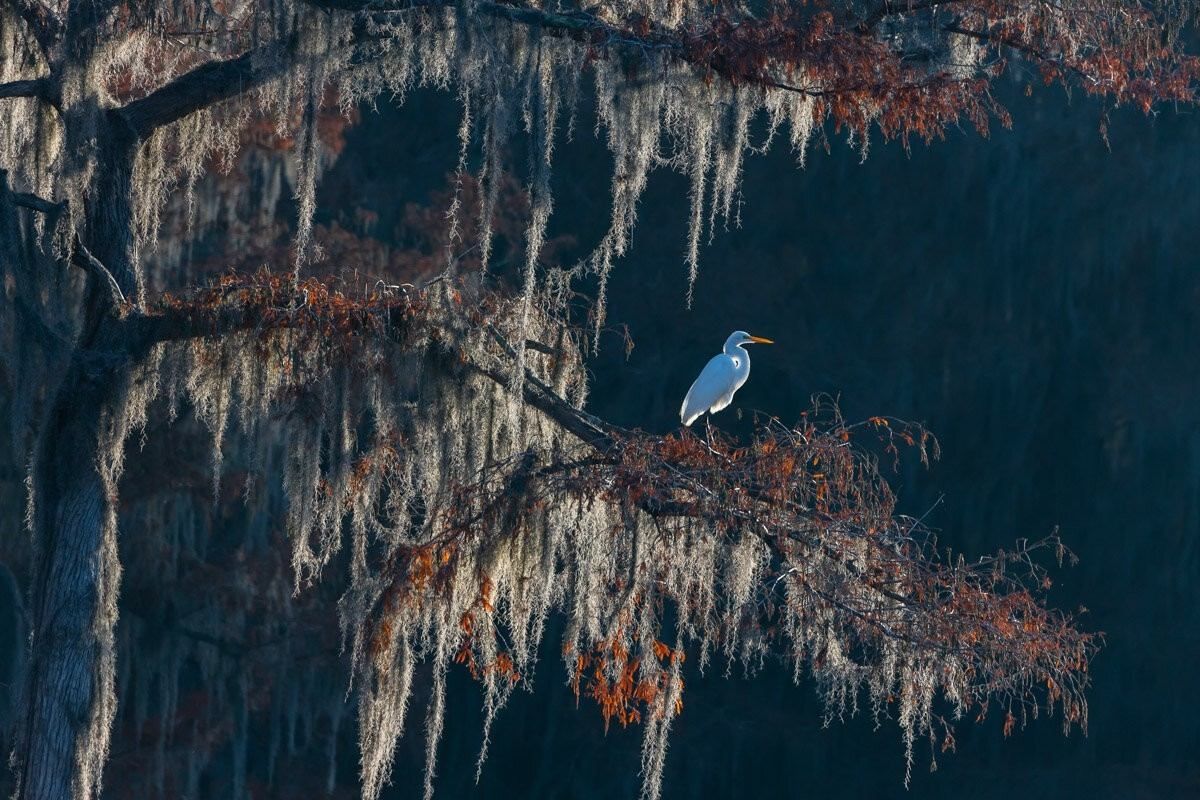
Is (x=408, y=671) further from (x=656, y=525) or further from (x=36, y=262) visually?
(x=36, y=262)

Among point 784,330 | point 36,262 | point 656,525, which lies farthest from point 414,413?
point 784,330

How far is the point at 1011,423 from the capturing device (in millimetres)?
14102

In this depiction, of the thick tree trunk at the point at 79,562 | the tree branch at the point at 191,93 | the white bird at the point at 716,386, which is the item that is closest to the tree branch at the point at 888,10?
the tree branch at the point at 191,93

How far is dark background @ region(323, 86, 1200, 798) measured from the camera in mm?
13844

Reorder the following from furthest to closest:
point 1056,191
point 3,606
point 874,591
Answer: point 1056,191
point 3,606
point 874,591

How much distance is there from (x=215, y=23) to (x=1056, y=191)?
8.95 meters

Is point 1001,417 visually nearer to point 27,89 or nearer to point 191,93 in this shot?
point 191,93

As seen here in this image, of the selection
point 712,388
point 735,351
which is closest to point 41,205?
point 712,388

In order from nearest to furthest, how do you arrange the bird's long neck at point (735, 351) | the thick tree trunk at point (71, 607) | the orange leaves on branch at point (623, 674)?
the thick tree trunk at point (71, 607) < the orange leaves on branch at point (623, 674) < the bird's long neck at point (735, 351)

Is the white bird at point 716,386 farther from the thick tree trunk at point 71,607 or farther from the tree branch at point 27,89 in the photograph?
the tree branch at point 27,89

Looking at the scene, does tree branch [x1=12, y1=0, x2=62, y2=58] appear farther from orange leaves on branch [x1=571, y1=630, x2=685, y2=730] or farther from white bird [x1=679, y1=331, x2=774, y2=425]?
white bird [x1=679, y1=331, x2=774, y2=425]

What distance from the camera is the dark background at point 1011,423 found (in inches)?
545

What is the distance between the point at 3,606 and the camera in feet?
38.4

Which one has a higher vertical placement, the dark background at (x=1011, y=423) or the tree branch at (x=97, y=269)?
the dark background at (x=1011, y=423)
